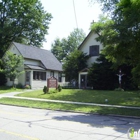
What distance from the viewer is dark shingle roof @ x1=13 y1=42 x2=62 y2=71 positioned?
3859cm

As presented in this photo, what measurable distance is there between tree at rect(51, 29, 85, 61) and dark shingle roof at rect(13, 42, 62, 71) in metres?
40.3

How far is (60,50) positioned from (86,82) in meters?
51.7

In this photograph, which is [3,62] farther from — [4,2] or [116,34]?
[116,34]

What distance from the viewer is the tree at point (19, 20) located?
158ft

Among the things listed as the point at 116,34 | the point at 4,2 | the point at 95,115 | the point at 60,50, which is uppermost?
the point at 4,2

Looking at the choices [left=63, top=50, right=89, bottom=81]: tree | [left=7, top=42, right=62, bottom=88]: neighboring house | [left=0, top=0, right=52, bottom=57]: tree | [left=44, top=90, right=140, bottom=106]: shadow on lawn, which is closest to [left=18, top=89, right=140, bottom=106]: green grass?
[left=44, top=90, right=140, bottom=106]: shadow on lawn

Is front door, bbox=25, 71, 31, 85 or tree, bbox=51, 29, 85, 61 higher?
tree, bbox=51, 29, 85, 61

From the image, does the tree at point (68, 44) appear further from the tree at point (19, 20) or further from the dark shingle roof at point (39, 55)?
the dark shingle roof at point (39, 55)

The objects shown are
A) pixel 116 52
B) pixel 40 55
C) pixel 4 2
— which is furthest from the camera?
pixel 4 2

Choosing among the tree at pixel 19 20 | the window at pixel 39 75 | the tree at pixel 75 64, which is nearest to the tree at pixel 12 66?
the window at pixel 39 75

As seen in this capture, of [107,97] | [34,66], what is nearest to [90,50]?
[34,66]

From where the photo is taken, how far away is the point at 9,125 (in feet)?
29.0

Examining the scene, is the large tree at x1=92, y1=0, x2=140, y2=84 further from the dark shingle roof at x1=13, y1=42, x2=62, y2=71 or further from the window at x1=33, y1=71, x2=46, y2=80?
the dark shingle roof at x1=13, y1=42, x2=62, y2=71

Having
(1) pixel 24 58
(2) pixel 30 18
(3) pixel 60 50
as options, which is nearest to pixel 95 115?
(1) pixel 24 58
